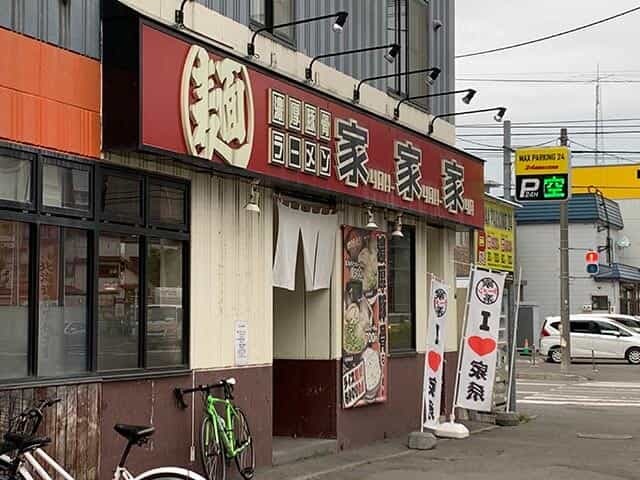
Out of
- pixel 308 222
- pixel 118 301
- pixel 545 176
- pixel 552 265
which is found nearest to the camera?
pixel 118 301

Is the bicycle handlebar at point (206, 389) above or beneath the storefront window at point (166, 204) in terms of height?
beneath

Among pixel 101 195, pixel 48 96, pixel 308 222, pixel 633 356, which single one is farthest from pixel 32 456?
pixel 633 356

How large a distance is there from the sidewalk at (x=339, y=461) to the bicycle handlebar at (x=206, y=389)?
132cm

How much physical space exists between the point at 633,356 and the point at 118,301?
107 feet

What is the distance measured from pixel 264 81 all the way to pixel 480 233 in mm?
8841

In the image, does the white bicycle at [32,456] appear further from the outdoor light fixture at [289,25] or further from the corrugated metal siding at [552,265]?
the corrugated metal siding at [552,265]

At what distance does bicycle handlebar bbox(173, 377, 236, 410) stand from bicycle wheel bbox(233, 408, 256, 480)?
316mm

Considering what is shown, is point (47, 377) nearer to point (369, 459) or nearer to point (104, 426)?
point (104, 426)

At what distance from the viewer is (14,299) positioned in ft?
28.7

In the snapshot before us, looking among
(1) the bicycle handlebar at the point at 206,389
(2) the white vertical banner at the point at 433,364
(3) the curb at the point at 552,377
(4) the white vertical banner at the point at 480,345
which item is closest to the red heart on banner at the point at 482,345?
(4) the white vertical banner at the point at 480,345

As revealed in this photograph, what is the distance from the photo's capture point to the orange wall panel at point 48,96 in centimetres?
858

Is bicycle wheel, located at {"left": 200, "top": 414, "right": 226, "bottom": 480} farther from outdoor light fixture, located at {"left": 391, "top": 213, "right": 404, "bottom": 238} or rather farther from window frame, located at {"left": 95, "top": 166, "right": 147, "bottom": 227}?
outdoor light fixture, located at {"left": 391, "top": 213, "right": 404, "bottom": 238}

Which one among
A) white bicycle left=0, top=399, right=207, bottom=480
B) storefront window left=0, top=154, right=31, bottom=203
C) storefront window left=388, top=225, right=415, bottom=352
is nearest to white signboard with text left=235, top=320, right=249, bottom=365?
storefront window left=0, top=154, right=31, bottom=203

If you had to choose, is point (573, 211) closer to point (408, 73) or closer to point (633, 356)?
point (633, 356)
